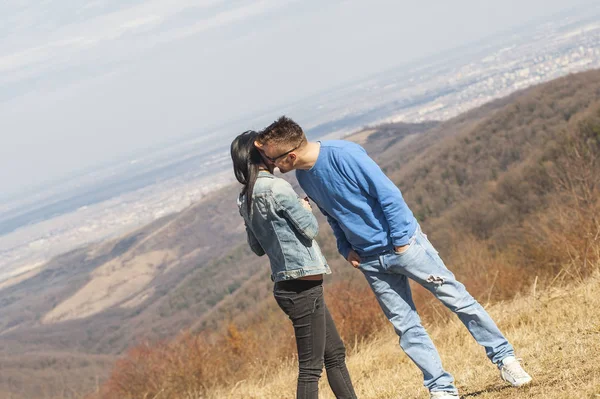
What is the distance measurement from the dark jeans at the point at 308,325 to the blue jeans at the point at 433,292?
1.27 feet

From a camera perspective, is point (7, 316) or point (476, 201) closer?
point (476, 201)

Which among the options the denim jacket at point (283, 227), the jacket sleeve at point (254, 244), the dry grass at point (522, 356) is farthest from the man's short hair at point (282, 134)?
the dry grass at point (522, 356)

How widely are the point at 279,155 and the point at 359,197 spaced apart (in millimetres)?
542

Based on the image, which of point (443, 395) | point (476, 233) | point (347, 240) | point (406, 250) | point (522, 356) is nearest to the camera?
point (406, 250)

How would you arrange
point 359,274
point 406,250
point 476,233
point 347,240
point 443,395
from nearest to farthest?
point 406,250 → point 443,395 → point 347,240 → point 359,274 → point 476,233

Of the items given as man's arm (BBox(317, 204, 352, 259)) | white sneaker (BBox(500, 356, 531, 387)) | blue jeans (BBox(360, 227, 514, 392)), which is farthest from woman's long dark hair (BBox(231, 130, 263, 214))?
white sneaker (BBox(500, 356, 531, 387))

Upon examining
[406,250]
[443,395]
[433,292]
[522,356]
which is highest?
[406,250]

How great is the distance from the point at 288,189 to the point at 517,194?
53.4 meters

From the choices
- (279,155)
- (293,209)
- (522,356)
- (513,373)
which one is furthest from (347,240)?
(522,356)

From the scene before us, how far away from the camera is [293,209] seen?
12.4 feet

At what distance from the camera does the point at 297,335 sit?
4039 mm

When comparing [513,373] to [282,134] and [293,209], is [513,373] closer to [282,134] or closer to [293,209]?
[293,209]

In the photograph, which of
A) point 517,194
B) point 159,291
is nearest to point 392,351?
point 517,194

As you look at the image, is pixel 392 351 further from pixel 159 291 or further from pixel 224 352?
pixel 159 291
